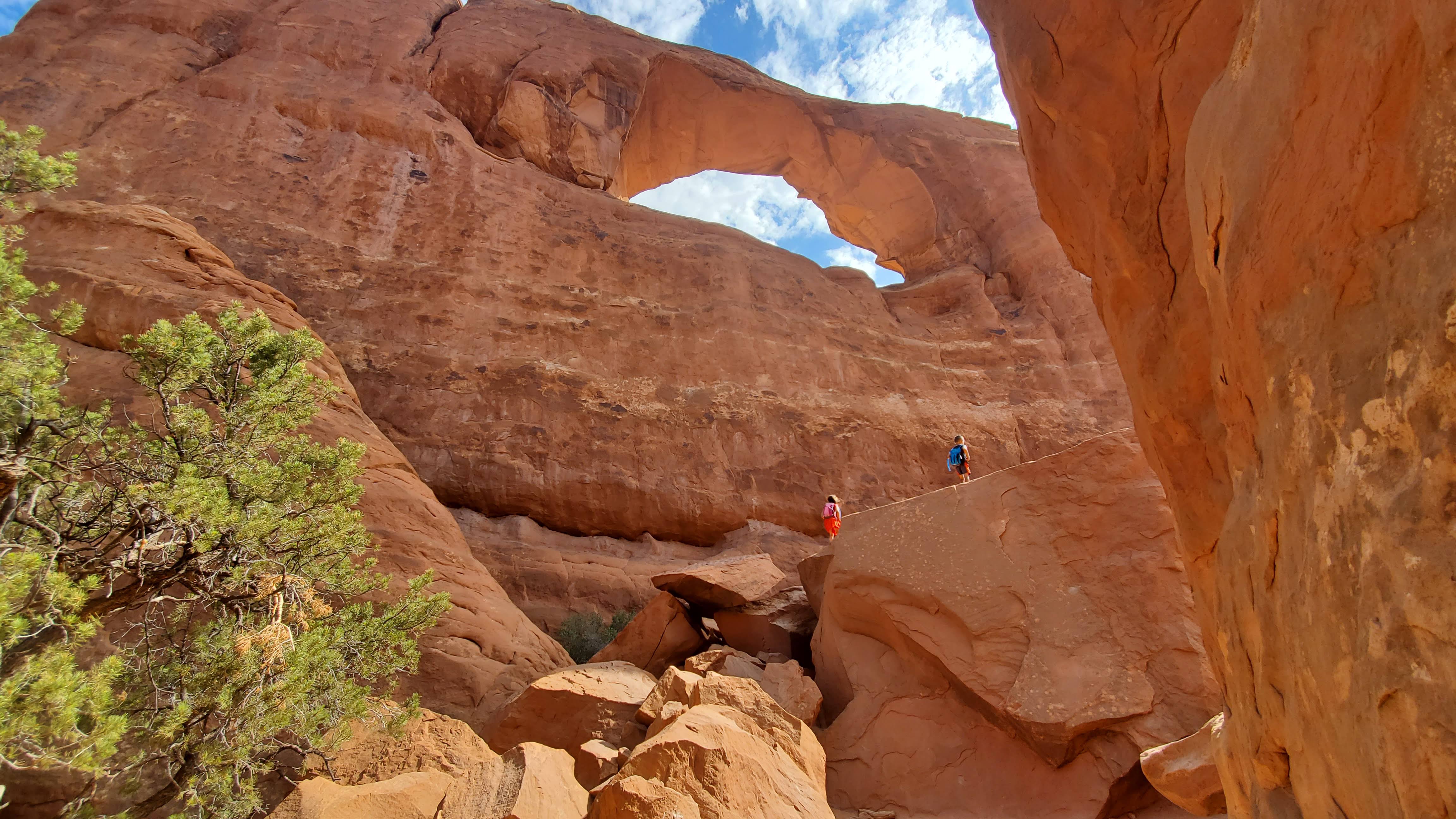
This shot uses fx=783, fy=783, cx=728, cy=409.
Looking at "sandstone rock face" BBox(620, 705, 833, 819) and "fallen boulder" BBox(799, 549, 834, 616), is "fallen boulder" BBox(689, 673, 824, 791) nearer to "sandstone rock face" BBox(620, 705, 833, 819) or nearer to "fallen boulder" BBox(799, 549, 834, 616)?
"sandstone rock face" BBox(620, 705, 833, 819)

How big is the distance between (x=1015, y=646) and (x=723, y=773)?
3.08 m

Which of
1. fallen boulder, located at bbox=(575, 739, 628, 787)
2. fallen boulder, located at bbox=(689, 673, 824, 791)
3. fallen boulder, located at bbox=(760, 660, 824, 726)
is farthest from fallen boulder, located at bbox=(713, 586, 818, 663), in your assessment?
fallen boulder, located at bbox=(575, 739, 628, 787)

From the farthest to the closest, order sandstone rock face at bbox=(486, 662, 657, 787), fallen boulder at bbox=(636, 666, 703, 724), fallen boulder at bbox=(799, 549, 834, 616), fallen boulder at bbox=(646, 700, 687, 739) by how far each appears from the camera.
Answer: fallen boulder at bbox=(799, 549, 834, 616) → sandstone rock face at bbox=(486, 662, 657, 787) → fallen boulder at bbox=(636, 666, 703, 724) → fallen boulder at bbox=(646, 700, 687, 739)

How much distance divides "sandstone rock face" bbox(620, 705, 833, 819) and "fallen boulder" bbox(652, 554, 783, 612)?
158 inches

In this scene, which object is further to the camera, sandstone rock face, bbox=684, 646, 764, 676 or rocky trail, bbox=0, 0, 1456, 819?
sandstone rock face, bbox=684, 646, 764, 676

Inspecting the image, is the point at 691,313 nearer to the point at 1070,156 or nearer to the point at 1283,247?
the point at 1070,156

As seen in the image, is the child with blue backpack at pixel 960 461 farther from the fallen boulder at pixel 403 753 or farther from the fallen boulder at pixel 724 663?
the fallen boulder at pixel 403 753

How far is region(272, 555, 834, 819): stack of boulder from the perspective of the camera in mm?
4355

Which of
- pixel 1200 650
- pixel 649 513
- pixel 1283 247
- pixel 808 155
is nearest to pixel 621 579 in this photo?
pixel 649 513

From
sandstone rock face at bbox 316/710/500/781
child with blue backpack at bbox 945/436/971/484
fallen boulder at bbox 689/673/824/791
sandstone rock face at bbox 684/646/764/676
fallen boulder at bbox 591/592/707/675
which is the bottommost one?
fallen boulder at bbox 591/592/707/675

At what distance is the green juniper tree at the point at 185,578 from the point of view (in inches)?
163

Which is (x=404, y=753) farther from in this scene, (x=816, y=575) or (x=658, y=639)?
(x=816, y=575)

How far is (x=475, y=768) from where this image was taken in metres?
4.85

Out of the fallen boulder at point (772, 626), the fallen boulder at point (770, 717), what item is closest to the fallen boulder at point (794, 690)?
the fallen boulder at point (770, 717)
